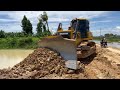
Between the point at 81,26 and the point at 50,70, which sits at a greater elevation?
the point at 81,26

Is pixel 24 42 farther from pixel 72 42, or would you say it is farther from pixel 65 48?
pixel 72 42

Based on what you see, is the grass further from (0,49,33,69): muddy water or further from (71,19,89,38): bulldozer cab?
(71,19,89,38): bulldozer cab

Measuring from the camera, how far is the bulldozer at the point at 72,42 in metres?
7.45

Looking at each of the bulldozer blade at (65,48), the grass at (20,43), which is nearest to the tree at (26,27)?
the grass at (20,43)

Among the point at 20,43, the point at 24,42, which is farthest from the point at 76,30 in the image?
the point at 20,43

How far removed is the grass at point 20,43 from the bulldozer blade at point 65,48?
2037 cm

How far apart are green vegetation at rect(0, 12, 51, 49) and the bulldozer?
17457mm

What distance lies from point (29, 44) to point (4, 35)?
7441mm

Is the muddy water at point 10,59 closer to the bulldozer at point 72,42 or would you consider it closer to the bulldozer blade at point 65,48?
the bulldozer at point 72,42

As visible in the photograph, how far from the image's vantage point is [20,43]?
1203 inches

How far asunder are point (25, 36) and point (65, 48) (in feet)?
81.7

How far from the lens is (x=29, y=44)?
96.3 ft

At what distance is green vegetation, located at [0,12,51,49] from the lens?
29.4 metres

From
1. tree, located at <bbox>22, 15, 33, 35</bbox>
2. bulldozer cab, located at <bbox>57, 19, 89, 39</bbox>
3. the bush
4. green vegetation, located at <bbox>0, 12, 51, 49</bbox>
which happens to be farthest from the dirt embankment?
tree, located at <bbox>22, 15, 33, 35</bbox>
